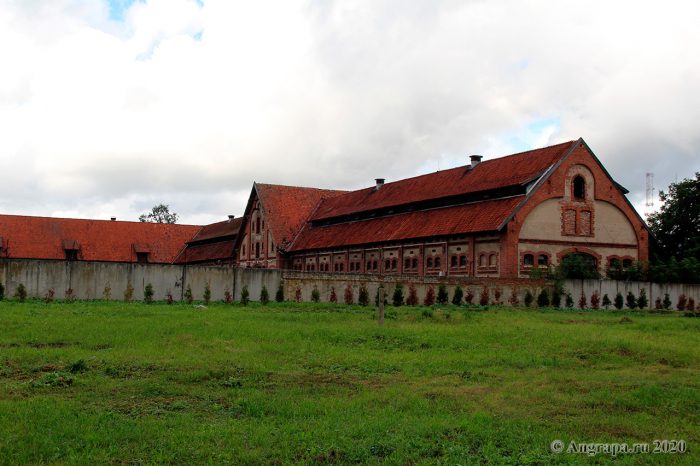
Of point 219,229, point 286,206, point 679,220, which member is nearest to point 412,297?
point 286,206

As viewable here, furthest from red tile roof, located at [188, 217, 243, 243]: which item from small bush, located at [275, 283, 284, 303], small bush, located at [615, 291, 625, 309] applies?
small bush, located at [615, 291, 625, 309]

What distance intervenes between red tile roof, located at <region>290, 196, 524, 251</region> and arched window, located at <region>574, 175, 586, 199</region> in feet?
15.2

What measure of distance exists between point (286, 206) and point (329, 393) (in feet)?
164

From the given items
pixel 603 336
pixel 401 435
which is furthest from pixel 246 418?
pixel 603 336

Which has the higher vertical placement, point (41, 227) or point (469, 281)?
point (41, 227)

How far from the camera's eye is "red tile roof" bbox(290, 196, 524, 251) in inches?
1518

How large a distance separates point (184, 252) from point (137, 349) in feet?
197

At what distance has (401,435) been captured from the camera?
8031mm

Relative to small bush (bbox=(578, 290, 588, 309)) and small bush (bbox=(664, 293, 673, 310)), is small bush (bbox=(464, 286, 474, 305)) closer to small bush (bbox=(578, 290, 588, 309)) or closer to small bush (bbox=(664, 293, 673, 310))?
small bush (bbox=(578, 290, 588, 309))

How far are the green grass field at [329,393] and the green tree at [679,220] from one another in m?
42.8

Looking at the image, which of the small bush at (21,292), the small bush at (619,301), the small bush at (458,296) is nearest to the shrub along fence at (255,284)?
the small bush at (458,296)

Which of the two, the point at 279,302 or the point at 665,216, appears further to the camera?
the point at 665,216

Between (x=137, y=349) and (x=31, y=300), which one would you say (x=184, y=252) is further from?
(x=137, y=349)

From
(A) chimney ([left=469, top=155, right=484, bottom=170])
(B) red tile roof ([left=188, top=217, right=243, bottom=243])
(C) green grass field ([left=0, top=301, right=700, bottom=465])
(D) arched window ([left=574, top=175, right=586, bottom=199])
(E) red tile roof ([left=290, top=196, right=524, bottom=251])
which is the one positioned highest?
(A) chimney ([left=469, top=155, right=484, bottom=170])
